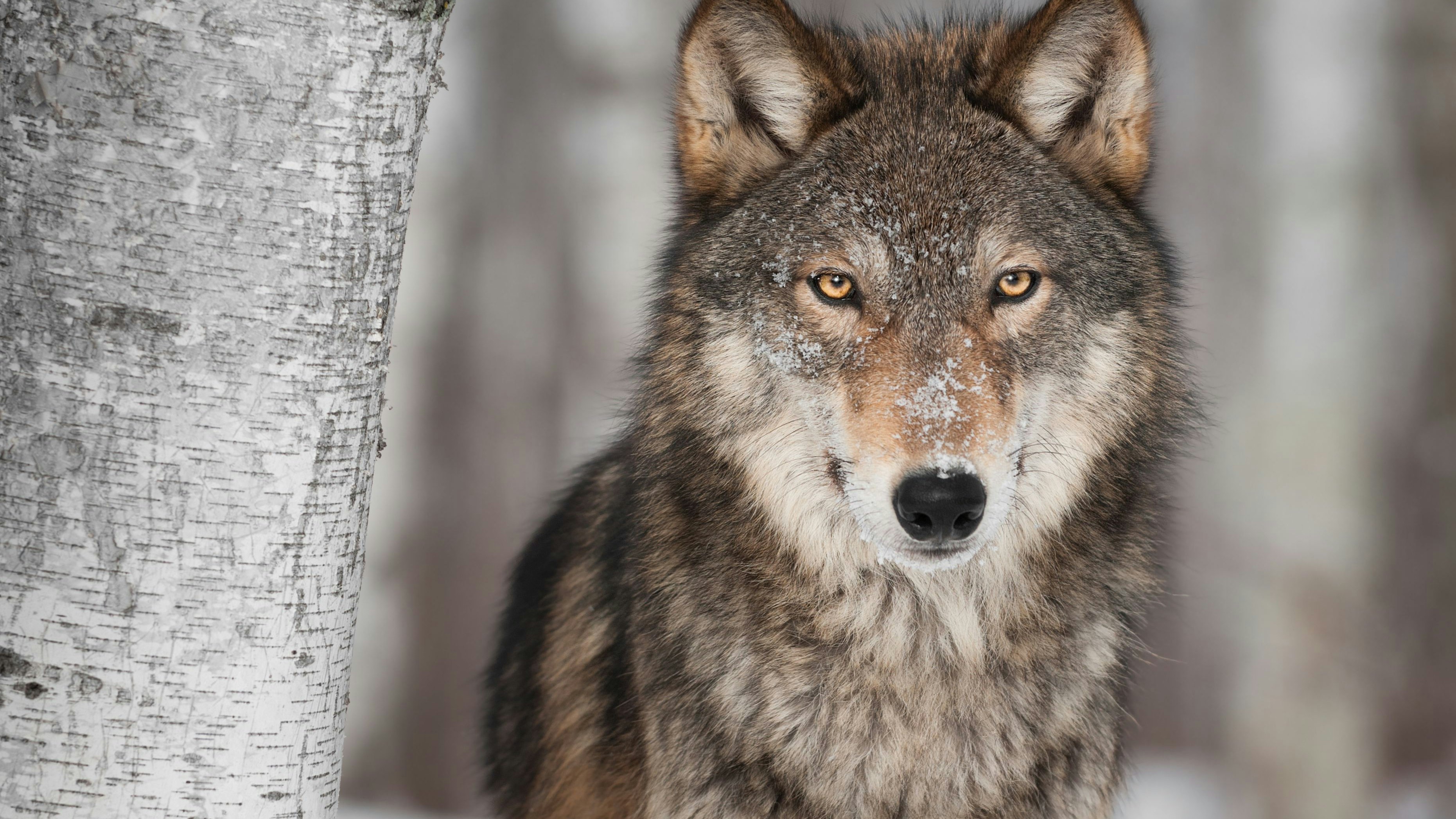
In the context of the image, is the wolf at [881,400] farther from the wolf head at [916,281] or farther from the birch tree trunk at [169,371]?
the birch tree trunk at [169,371]

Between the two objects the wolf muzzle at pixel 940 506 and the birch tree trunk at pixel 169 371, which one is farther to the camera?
the wolf muzzle at pixel 940 506

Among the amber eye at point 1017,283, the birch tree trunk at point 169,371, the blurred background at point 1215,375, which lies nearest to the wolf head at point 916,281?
the amber eye at point 1017,283

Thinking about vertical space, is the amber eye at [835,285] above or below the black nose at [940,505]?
above

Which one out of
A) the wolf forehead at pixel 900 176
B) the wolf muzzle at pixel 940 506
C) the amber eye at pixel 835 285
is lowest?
the wolf muzzle at pixel 940 506

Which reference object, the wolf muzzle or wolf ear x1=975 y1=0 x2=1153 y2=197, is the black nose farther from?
wolf ear x1=975 y1=0 x2=1153 y2=197

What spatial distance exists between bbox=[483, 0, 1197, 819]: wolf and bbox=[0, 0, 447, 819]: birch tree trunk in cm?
115

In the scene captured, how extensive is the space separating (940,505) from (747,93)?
1.18 m

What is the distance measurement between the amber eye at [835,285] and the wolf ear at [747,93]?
0.40m

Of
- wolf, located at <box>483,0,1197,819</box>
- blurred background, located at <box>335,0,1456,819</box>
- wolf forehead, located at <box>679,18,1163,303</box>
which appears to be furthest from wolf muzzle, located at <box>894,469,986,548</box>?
blurred background, located at <box>335,0,1456,819</box>

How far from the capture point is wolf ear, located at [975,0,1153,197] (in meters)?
2.60

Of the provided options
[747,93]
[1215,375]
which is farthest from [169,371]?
[1215,375]

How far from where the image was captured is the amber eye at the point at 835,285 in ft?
8.18

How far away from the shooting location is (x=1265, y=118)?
25.0ft

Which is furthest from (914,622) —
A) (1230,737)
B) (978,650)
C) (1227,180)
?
(1227,180)
